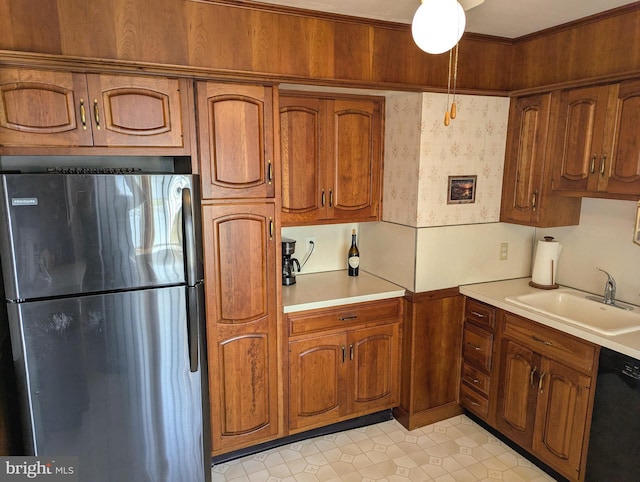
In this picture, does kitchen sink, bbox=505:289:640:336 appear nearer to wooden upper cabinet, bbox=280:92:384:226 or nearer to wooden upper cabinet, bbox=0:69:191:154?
wooden upper cabinet, bbox=280:92:384:226

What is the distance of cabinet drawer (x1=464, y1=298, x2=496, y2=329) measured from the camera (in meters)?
2.60

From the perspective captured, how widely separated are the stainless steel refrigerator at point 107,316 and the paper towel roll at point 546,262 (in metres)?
2.14

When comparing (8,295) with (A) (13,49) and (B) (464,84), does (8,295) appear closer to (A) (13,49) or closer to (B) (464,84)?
(A) (13,49)

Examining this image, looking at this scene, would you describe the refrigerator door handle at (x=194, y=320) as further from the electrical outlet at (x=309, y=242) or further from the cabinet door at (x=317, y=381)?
the electrical outlet at (x=309, y=242)

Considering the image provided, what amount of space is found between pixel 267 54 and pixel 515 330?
205 cm

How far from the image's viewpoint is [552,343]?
87.7 inches

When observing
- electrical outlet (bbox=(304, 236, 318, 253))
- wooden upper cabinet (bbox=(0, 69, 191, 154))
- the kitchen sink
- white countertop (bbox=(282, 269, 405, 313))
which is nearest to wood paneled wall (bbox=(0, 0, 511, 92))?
wooden upper cabinet (bbox=(0, 69, 191, 154))

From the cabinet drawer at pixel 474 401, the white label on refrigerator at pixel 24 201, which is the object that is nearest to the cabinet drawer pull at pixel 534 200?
the cabinet drawer at pixel 474 401

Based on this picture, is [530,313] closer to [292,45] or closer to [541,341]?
[541,341]

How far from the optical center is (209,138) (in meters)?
2.10

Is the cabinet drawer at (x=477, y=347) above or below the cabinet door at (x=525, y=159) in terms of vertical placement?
below

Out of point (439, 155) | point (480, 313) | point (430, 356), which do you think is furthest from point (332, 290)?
point (439, 155)

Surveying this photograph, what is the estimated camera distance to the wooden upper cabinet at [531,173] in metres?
2.53

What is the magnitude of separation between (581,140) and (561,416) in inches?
58.5
